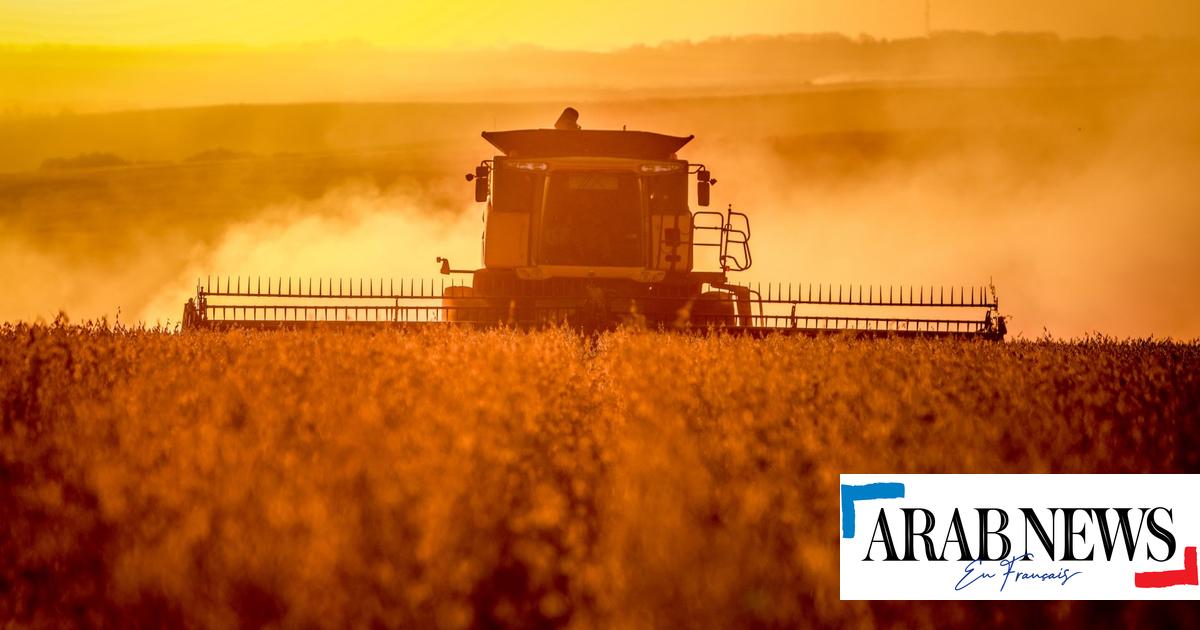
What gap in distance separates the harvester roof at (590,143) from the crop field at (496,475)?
27.3ft

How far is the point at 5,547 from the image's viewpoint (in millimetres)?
4383

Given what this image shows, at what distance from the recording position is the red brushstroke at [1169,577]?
401 centimetres

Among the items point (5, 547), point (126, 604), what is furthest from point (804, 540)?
point (5, 547)

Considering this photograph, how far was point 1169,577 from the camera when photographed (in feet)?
13.3

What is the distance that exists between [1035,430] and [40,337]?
26.4 feet

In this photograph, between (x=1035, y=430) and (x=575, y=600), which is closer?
(x=575, y=600)

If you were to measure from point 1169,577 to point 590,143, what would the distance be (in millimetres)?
14376

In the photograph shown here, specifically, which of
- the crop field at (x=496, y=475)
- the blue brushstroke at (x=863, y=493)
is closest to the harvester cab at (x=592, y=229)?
the crop field at (x=496, y=475)

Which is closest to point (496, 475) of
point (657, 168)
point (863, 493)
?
point (863, 493)

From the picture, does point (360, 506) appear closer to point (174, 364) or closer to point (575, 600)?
point (575, 600)

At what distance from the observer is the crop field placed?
362cm

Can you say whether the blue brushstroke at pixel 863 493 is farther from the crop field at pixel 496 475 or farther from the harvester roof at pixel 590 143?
the harvester roof at pixel 590 143

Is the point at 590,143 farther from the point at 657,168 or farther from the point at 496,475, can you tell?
the point at 496,475

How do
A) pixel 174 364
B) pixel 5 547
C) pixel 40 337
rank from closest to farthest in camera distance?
pixel 5 547
pixel 174 364
pixel 40 337
